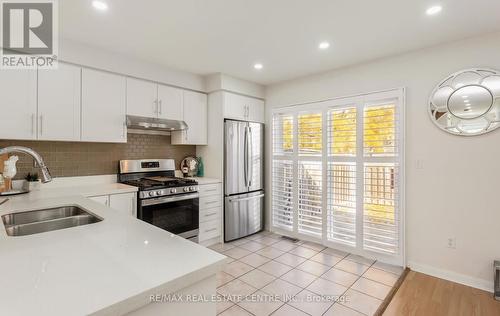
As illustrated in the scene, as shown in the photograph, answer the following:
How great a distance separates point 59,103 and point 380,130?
11.4 ft

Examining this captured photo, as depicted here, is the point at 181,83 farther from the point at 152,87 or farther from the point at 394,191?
the point at 394,191

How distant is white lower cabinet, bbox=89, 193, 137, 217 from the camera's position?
2601 millimetres

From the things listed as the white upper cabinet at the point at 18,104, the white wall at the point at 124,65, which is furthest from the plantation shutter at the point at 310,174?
the white upper cabinet at the point at 18,104

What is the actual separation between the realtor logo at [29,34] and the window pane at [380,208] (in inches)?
137

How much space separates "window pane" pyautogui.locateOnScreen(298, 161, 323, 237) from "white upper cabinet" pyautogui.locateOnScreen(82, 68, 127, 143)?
2.42 metres

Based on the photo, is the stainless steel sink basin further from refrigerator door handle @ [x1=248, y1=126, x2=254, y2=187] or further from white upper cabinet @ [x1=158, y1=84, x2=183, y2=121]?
refrigerator door handle @ [x1=248, y1=126, x2=254, y2=187]

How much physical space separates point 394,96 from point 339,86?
0.71 m

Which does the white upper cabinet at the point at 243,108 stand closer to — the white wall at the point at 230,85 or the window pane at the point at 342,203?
the white wall at the point at 230,85

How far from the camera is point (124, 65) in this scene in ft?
9.88

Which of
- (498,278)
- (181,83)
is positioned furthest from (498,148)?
(181,83)

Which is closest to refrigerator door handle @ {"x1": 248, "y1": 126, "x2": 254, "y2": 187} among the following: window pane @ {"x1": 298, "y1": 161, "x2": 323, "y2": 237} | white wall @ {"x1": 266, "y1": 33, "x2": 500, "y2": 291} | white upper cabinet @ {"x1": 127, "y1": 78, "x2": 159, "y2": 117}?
window pane @ {"x1": 298, "y1": 161, "x2": 323, "y2": 237}

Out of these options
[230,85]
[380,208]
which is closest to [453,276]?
[380,208]

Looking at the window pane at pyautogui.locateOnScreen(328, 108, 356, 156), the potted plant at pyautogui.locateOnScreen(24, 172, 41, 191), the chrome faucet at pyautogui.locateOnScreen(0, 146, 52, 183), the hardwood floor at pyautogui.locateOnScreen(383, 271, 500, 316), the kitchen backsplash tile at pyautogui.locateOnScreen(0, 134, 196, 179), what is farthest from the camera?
the window pane at pyautogui.locateOnScreen(328, 108, 356, 156)

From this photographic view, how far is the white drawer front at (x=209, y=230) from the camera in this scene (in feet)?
11.5
